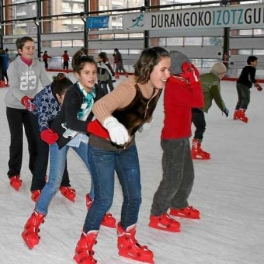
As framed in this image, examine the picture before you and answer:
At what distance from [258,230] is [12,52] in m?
29.0

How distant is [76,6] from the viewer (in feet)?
86.5

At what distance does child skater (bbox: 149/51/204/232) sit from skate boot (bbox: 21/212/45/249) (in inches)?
29.1

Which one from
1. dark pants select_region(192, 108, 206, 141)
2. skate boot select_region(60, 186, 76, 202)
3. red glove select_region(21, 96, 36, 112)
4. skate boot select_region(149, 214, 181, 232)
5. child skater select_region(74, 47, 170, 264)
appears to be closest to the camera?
child skater select_region(74, 47, 170, 264)

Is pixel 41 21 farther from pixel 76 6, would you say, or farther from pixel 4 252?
pixel 4 252

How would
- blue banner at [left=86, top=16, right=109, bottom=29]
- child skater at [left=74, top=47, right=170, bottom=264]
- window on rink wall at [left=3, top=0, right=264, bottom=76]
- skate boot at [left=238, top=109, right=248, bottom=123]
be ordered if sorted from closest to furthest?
child skater at [left=74, top=47, right=170, bottom=264]
skate boot at [left=238, top=109, right=248, bottom=123]
window on rink wall at [left=3, top=0, right=264, bottom=76]
blue banner at [left=86, top=16, right=109, bottom=29]

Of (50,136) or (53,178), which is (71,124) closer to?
(50,136)

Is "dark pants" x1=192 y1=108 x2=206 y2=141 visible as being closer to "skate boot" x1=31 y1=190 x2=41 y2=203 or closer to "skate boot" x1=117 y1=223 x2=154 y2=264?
"skate boot" x1=31 y1=190 x2=41 y2=203

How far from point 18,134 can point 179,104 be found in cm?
172

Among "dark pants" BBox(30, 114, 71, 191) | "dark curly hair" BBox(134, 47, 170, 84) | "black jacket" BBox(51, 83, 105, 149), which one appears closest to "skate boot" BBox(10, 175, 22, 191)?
"dark pants" BBox(30, 114, 71, 191)

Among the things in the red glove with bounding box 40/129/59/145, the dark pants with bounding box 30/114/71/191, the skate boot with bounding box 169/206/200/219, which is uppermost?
the red glove with bounding box 40/129/59/145

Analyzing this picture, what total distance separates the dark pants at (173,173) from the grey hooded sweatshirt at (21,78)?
1386mm

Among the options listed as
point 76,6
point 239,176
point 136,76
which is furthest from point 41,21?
point 136,76

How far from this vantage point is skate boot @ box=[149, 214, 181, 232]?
9.79 ft

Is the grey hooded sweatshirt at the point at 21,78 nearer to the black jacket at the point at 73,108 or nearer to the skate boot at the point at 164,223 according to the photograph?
the black jacket at the point at 73,108
